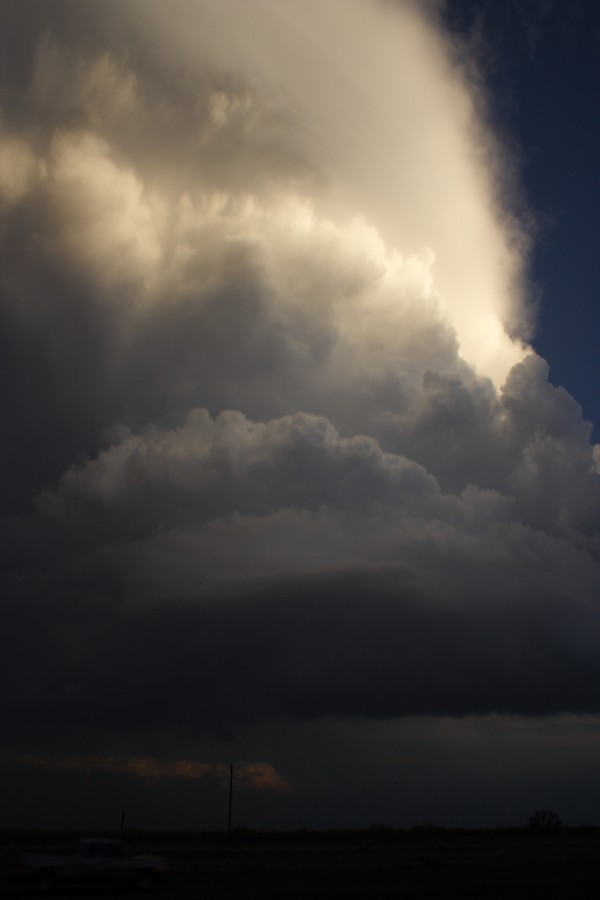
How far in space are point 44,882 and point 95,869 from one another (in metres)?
2.42

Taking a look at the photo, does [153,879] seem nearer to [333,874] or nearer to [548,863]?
[333,874]

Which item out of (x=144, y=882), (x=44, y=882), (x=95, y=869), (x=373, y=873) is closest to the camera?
(x=44, y=882)

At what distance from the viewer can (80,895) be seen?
33156 millimetres

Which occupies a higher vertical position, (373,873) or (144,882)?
(144,882)

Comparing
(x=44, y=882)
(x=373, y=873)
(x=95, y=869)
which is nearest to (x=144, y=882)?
(x=95, y=869)

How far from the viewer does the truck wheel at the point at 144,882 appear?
34.8 metres

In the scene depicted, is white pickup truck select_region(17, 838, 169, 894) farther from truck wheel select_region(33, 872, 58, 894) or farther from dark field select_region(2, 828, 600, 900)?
dark field select_region(2, 828, 600, 900)

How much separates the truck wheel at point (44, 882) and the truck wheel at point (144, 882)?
3.70 metres

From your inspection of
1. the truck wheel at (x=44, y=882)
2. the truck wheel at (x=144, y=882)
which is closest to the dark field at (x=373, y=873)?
the truck wheel at (x=144, y=882)

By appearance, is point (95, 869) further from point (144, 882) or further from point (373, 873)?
point (373, 873)

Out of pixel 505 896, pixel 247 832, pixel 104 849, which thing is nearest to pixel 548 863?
pixel 505 896

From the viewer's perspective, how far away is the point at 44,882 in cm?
3281

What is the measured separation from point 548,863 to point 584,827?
9208cm

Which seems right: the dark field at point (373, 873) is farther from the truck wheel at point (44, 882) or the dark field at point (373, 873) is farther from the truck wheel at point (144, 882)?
the truck wheel at point (44, 882)
